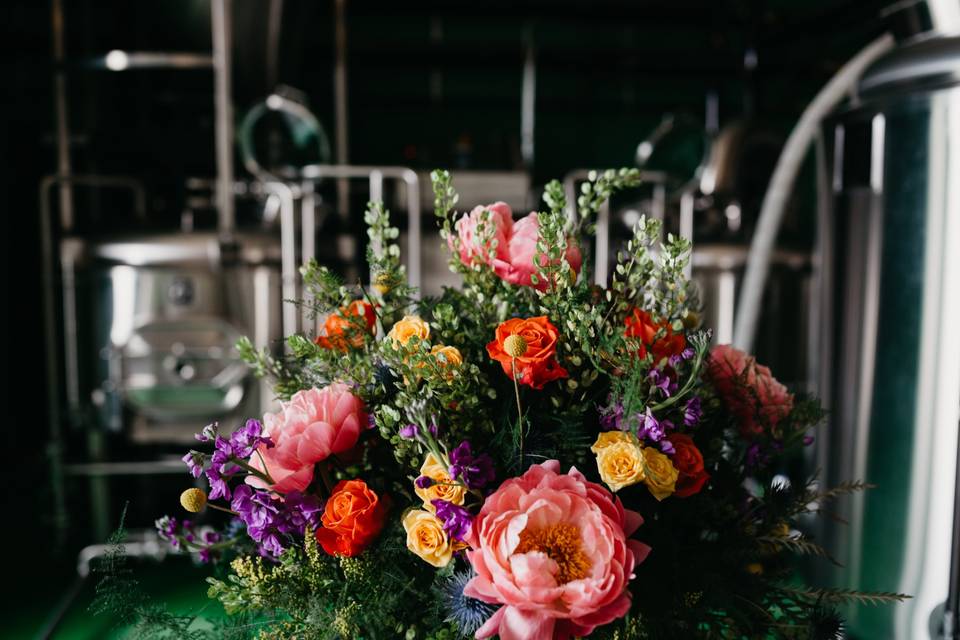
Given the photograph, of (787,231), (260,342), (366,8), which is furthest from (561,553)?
(366,8)

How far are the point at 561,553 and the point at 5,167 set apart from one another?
3.99 m

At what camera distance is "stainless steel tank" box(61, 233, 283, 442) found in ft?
8.89

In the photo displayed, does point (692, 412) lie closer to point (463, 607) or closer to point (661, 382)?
point (661, 382)

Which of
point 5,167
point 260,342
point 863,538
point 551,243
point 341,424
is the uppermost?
point 5,167

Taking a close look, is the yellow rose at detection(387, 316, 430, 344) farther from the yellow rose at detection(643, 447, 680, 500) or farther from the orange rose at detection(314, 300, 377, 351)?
the yellow rose at detection(643, 447, 680, 500)

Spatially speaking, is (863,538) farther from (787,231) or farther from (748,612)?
(787,231)

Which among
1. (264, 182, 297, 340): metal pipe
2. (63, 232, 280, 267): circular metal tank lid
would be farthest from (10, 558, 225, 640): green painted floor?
(63, 232, 280, 267): circular metal tank lid

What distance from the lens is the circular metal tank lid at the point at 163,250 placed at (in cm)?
278

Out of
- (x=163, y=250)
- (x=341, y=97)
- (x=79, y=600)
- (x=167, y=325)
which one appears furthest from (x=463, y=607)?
(x=341, y=97)

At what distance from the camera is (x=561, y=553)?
619 millimetres

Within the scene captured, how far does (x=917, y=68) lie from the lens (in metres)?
1.32

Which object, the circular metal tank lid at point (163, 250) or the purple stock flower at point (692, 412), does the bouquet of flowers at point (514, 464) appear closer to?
the purple stock flower at point (692, 412)

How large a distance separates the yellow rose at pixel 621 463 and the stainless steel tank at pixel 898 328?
2.96ft

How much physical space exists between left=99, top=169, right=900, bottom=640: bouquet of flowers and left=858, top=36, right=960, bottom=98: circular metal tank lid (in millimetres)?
794
